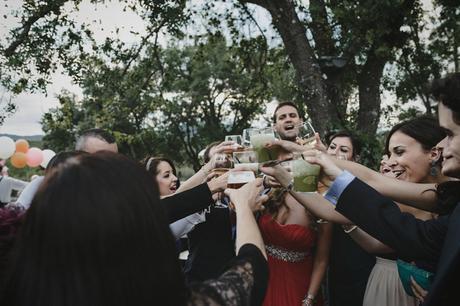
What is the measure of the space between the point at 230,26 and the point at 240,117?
1745 centimetres

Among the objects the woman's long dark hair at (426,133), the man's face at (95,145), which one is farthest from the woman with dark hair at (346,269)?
the man's face at (95,145)

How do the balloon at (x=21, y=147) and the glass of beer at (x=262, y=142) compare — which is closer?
the glass of beer at (x=262, y=142)

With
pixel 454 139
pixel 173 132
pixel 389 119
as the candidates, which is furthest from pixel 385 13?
pixel 173 132

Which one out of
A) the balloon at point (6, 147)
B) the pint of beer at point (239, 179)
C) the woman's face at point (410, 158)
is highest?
the balloon at point (6, 147)

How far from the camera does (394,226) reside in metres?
1.68

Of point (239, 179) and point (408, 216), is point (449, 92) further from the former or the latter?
point (239, 179)

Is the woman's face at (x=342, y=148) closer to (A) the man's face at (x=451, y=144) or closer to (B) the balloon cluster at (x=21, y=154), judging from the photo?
(A) the man's face at (x=451, y=144)

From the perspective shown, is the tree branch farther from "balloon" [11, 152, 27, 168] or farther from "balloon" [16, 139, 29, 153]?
→ "balloon" [16, 139, 29, 153]

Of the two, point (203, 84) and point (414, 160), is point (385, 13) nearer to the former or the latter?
point (414, 160)

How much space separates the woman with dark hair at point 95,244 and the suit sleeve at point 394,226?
93cm

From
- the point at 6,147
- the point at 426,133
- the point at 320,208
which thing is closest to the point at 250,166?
the point at 320,208

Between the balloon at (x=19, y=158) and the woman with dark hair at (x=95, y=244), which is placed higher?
the balloon at (x=19, y=158)

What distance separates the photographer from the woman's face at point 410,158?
9.07ft

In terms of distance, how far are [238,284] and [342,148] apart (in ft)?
10.2
